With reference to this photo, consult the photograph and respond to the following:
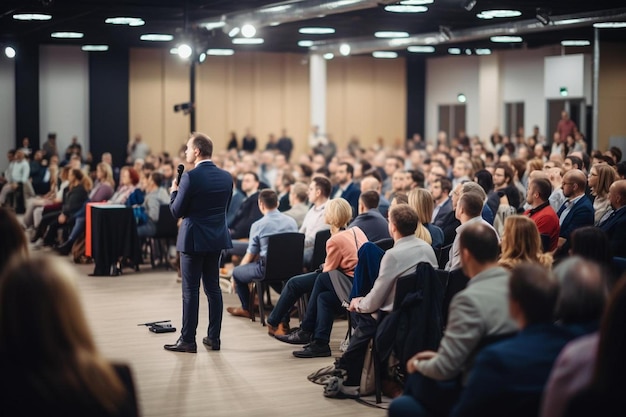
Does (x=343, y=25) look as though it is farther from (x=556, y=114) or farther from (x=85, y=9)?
(x=556, y=114)

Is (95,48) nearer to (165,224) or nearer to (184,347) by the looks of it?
(165,224)

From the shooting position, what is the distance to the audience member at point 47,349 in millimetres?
2346

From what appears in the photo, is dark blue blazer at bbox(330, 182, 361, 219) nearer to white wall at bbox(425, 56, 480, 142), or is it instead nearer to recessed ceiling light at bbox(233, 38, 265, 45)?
recessed ceiling light at bbox(233, 38, 265, 45)

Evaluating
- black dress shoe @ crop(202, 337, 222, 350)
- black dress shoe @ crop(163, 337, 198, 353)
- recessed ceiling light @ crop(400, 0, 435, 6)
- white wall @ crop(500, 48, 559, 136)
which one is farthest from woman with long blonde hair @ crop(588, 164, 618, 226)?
white wall @ crop(500, 48, 559, 136)

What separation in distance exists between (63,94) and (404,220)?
2090 centimetres

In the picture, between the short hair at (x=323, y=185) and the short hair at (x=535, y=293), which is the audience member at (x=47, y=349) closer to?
→ the short hair at (x=535, y=293)

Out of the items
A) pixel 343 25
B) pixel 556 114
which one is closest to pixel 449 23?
pixel 343 25

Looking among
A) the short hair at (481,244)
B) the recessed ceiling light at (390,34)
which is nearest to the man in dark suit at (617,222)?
the short hair at (481,244)

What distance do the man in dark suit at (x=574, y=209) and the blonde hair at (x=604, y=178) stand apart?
0.42 metres

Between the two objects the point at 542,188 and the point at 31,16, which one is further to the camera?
the point at 31,16

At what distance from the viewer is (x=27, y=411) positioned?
7.77 feet

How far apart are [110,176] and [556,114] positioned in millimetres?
14625

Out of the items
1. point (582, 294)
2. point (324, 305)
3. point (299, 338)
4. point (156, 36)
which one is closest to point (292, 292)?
point (299, 338)

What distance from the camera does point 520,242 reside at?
16.3 ft
